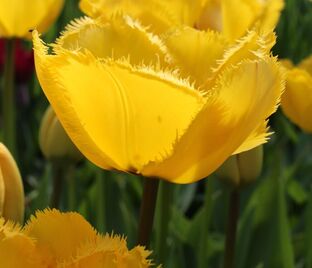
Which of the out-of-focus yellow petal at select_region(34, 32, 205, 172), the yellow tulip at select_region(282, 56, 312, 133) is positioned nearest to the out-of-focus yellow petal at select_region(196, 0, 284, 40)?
the yellow tulip at select_region(282, 56, 312, 133)

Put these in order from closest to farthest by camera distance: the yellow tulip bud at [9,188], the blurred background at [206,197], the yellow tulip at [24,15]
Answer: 1. the yellow tulip bud at [9,188]
2. the yellow tulip at [24,15]
3. the blurred background at [206,197]

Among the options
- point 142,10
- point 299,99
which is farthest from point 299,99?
point 142,10

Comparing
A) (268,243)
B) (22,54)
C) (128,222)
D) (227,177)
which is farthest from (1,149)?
(22,54)

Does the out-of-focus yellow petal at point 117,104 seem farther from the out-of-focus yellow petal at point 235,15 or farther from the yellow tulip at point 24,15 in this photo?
the yellow tulip at point 24,15

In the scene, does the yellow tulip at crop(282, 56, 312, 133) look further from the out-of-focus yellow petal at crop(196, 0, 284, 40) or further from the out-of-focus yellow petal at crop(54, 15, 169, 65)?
the out-of-focus yellow petal at crop(54, 15, 169, 65)

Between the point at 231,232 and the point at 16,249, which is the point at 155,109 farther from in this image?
the point at 231,232

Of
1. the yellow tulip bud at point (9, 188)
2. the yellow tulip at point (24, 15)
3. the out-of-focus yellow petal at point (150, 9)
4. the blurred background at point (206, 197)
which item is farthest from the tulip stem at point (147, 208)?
the yellow tulip at point (24, 15)

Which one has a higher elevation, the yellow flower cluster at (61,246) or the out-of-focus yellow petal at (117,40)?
the out-of-focus yellow petal at (117,40)

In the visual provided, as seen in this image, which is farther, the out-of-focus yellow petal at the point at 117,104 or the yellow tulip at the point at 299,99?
the yellow tulip at the point at 299,99
